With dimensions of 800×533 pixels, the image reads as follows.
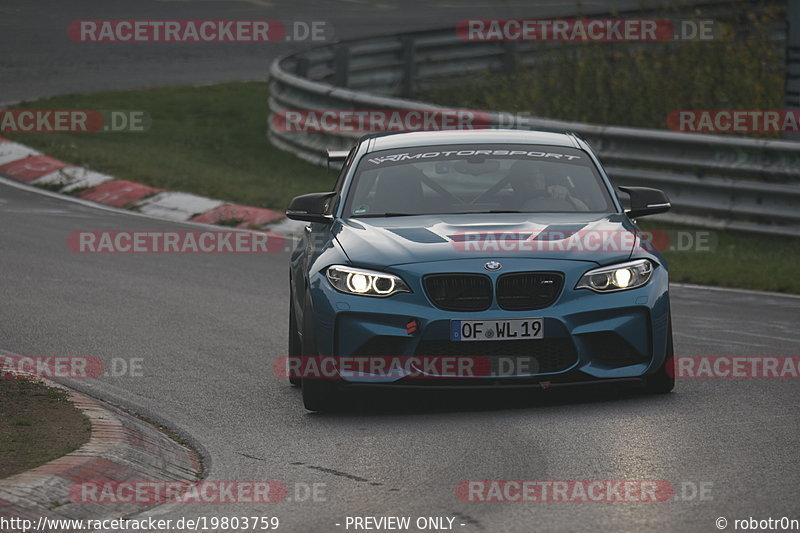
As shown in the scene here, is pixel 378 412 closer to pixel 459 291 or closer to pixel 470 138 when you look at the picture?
pixel 459 291

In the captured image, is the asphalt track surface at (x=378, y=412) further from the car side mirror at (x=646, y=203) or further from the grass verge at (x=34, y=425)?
the car side mirror at (x=646, y=203)

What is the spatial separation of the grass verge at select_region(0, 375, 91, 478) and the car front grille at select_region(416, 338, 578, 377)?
1.88 meters

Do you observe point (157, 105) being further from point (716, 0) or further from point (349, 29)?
point (716, 0)

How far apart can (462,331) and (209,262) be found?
6.49m

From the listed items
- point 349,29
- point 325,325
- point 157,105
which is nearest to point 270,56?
point 349,29

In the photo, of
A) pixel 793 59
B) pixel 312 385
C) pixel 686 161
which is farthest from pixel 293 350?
pixel 793 59

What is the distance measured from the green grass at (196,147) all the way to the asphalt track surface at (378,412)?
3023 mm

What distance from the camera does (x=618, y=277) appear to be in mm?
8242

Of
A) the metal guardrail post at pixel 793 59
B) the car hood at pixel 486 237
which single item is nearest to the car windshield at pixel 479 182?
the car hood at pixel 486 237

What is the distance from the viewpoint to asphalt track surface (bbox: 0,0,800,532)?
620 cm

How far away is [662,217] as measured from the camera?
52.5ft

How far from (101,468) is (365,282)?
2.09 meters

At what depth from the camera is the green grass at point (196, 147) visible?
18.3 m

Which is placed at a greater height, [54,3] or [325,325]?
[54,3]
